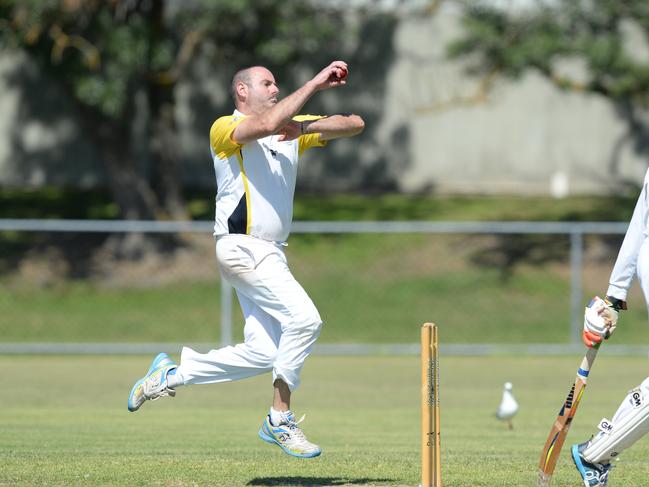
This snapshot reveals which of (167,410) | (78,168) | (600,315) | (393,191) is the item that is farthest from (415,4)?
(600,315)

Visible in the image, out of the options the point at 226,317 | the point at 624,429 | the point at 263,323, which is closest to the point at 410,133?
the point at 226,317

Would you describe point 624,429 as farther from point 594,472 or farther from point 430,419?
point 430,419

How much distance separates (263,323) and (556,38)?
44.3 feet

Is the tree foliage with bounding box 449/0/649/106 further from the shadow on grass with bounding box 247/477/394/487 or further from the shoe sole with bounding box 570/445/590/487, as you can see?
the shoe sole with bounding box 570/445/590/487

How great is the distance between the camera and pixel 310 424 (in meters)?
11.7

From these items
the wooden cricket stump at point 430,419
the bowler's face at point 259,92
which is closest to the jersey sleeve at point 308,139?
the bowler's face at point 259,92

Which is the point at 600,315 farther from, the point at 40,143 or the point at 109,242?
the point at 40,143

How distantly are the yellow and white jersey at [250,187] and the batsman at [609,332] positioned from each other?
1953 mm

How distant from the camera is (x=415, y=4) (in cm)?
2688

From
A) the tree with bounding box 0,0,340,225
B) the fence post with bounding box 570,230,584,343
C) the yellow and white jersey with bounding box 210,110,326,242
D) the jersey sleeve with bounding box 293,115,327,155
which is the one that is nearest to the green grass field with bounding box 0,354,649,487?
the fence post with bounding box 570,230,584,343

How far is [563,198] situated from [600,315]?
A: 21.0 meters

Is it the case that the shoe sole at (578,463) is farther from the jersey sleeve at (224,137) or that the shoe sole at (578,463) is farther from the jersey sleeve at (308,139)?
the jersey sleeve at (224,137)

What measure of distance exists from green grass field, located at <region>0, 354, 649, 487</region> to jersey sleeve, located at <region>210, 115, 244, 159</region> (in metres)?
1.94

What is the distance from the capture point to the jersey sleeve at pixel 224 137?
7.52 metres
